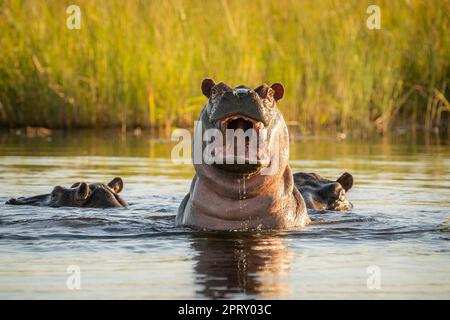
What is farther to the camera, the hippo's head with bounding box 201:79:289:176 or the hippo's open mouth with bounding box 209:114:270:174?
the hippo's open mouth with bounding box 209:114:270:174

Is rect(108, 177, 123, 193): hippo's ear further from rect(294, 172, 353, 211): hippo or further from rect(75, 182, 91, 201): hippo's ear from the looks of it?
rect(294, 172, 353, 211): hippo

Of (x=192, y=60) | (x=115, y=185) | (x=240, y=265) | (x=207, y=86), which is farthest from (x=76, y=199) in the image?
(x=192, y=60)

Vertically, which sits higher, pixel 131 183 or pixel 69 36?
pixel 69 36

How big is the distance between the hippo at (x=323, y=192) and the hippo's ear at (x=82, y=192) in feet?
5.72

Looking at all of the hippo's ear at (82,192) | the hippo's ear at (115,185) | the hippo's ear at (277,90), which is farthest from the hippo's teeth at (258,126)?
the hippo's ear at (115,185)

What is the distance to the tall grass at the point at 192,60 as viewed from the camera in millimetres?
16047

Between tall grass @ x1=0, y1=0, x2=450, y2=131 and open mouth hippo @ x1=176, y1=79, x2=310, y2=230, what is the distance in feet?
28.8

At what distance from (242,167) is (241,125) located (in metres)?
0.28

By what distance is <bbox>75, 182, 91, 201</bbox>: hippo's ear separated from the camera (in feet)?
27.8

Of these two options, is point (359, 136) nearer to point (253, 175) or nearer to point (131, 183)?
point (131, 183)

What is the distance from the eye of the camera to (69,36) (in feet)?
53.1

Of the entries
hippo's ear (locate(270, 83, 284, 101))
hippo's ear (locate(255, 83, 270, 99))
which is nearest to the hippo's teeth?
hippo's ear (locate(255, 83, 270, 99))

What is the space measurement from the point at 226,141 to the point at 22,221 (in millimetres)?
1723
